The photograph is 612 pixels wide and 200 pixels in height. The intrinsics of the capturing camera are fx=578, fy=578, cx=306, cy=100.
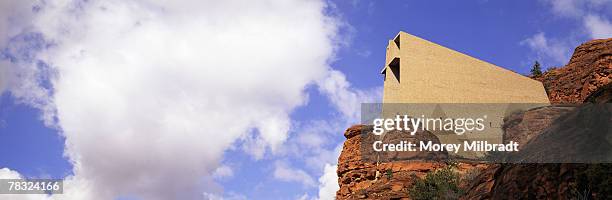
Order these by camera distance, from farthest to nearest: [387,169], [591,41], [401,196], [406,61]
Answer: [591,41] → [406,61] → [387,169] → [401,196]

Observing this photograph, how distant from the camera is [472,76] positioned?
40656mm

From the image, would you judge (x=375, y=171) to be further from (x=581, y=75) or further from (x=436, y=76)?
(x=581, y=75)

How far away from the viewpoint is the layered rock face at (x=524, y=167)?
12.5 m

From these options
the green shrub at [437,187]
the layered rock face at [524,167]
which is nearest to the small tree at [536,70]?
the layered rock face at [524,167]

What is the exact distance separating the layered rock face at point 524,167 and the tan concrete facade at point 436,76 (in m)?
4.00

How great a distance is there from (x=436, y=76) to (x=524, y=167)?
26.1 meters

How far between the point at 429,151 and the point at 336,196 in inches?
271

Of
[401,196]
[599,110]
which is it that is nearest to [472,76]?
[401,196]

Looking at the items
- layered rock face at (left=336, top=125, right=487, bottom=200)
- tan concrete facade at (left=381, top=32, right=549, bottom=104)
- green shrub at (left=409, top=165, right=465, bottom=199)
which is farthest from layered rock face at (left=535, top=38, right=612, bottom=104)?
green shrub at (left=409, top=165, right=465, bottom=199)

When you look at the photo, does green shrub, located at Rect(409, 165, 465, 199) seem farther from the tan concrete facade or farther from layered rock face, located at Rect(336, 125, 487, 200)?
the tan concrete facade

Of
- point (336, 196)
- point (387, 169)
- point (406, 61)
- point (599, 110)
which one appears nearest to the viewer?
point (599, 110)

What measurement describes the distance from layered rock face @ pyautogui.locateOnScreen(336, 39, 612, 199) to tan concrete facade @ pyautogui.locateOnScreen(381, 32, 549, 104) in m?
4.00

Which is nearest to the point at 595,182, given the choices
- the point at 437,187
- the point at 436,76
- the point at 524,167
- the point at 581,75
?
the point at 524,167

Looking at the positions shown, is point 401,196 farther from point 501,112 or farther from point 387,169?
point 501,112
